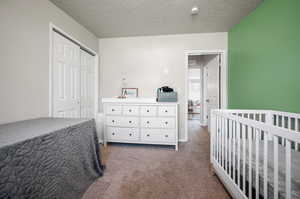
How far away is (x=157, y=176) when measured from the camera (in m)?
1.56

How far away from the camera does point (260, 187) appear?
2.93 feet

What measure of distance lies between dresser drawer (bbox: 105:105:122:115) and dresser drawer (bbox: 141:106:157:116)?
18.1 inches

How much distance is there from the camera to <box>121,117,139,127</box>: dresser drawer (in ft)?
7.84

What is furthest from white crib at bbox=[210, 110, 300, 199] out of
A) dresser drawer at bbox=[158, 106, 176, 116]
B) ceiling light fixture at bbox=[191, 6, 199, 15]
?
ceiling light fixture at bbox=[191, 6, 199, 15]

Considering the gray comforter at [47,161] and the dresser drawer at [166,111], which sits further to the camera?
the dresser drawer at [166,111]

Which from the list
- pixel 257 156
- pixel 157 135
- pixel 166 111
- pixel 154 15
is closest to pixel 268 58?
pixel 257 156


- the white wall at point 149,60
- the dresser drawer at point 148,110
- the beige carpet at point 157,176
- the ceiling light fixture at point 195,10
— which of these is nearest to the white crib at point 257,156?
the beige carpet at point 157,176

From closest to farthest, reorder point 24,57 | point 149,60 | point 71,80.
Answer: point 24,57
point 71,80
point 149,60

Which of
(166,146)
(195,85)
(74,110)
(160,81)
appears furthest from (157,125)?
(195,85)

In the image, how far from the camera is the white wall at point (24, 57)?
1.26 metres

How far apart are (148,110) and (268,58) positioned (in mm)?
1928

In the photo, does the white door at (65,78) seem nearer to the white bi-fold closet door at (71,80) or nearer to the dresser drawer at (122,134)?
the white bi-fold closet door at (71,80)

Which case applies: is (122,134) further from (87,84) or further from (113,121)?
(87,84)

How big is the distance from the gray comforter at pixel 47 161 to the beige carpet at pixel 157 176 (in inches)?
10.4
